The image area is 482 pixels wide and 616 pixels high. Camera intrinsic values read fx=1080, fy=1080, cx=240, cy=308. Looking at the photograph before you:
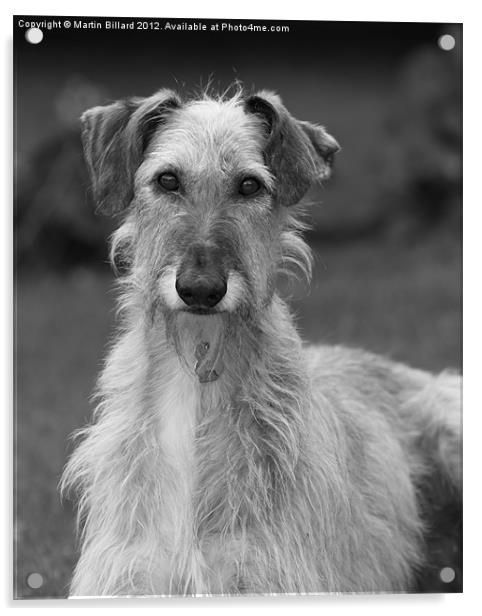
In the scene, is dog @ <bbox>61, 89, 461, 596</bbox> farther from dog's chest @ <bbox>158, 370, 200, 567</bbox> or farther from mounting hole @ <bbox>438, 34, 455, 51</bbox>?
mounting hole @ <bbox>438, 34, 455, 51</bbox>

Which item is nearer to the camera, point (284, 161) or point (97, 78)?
point (284, 161)

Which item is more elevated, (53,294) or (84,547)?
(53,294)

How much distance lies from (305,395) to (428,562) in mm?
1721

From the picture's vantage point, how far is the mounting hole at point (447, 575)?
6.17 m

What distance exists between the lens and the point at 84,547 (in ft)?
17.1

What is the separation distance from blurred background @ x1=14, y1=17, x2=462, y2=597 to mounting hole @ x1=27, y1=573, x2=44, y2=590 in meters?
0.06

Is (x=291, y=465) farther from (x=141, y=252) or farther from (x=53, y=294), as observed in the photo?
(x=53, y=294)

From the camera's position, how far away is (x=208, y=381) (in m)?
4.98

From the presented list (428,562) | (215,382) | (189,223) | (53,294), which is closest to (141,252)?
(189,223)

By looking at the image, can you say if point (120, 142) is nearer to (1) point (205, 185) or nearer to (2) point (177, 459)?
(1) point (205, 185)

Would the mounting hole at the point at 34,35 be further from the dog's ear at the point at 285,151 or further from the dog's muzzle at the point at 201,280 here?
the dog's muzzle at the point at 201,280

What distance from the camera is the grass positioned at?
7445mm

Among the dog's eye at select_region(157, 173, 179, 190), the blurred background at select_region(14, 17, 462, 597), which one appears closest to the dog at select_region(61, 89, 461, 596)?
the dog's eye at select_region(157, 173, 179, 190)

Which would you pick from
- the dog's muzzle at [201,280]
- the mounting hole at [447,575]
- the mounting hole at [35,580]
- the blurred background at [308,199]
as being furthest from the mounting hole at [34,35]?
the mounting hole at [447,575]
